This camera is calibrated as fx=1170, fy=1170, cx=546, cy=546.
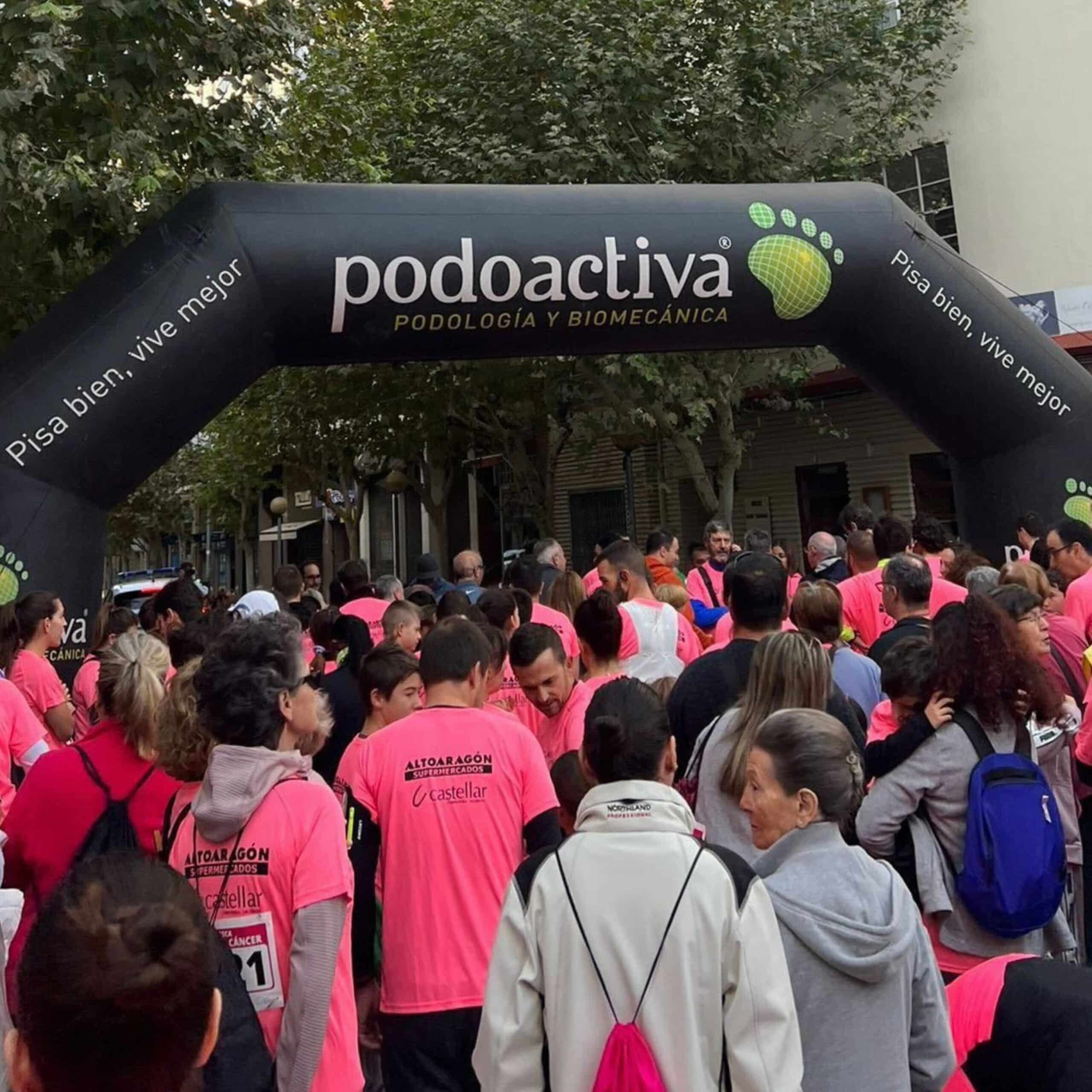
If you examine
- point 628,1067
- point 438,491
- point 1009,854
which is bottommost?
point 628,1067

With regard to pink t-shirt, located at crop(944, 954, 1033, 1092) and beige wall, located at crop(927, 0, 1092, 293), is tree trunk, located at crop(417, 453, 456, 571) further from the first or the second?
pink t-shirt, located at crop(944, 954, 1033, 1092)

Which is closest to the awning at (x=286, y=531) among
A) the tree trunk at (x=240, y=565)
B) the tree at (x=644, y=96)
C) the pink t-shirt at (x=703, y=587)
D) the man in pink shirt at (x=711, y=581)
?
the tree trunk at (x=240, y=565)

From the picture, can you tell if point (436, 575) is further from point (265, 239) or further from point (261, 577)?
point (261, 577)

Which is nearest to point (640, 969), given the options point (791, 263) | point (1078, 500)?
point (791, 263)

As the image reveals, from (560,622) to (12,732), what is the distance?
259cm

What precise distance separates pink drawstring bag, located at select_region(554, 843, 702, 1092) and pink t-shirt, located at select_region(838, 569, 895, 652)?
4.38 meters

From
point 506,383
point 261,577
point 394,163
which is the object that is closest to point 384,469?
point 506,383

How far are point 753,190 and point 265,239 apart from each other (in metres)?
3.43

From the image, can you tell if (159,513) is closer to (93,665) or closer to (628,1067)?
(93,665)

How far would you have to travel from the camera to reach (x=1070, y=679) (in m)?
4.48

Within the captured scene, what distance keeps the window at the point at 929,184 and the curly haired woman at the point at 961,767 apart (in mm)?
14518

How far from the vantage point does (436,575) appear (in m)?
8.69

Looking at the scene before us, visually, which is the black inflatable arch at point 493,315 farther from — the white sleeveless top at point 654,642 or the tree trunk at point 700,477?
the tree trunk at point 700,477

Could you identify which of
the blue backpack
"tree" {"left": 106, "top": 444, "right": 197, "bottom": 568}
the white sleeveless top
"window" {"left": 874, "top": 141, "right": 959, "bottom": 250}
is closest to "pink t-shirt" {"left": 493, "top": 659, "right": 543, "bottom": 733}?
the white sleeveless top
